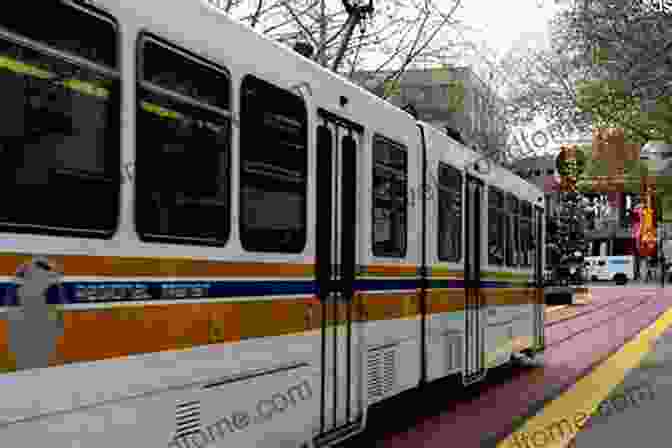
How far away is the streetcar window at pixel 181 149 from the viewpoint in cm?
573

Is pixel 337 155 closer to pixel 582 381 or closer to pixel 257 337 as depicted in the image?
pixel 257 337

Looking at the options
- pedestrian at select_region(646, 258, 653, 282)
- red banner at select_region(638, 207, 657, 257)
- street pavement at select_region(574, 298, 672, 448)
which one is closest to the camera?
street pavement at select_region(574, 298, 672, 448)

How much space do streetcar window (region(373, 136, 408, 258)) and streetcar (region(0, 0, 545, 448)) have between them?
33 mm

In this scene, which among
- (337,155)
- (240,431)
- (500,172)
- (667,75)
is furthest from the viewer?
(667,75)

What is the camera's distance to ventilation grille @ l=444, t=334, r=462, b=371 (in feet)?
39.6

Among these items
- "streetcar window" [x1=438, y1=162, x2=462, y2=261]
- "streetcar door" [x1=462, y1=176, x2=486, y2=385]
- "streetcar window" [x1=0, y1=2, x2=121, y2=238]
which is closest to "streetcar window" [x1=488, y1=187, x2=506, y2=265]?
"streetcar door" [x1=462, y1=176, x2=486, y2=385]

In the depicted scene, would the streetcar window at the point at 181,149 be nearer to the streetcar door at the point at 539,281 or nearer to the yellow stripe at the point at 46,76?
the yellow stripe at the point at 46,76

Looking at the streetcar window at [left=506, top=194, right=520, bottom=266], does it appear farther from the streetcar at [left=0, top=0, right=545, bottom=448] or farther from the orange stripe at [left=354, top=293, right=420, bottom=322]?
the streetcar at [left=0, top=0, right=545, bottom=448]

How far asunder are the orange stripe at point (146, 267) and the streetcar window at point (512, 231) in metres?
A: 8.54

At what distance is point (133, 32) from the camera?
5590 mm

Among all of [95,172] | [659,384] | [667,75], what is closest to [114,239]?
[95,172]

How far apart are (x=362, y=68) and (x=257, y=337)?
1618 cm

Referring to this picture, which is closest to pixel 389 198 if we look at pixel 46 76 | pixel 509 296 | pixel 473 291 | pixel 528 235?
pixel 473 291

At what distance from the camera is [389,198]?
10.1 meters
